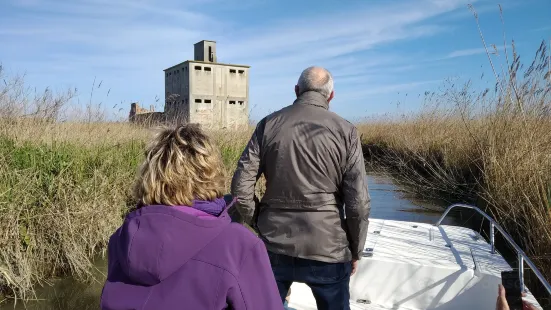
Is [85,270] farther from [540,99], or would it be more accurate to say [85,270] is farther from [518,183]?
[540,99]

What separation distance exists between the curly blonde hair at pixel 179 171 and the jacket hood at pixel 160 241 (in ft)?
0.21

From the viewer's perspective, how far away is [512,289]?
2520 millimetres

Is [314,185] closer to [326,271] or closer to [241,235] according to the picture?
[326,271]

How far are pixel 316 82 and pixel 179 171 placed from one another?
127 centimetres

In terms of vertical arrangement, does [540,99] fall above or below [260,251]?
above

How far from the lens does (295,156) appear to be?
7.32 feet

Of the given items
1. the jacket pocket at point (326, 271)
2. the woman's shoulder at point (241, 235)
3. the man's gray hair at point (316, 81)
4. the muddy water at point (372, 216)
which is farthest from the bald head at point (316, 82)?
the muddy water at point (372, 216)

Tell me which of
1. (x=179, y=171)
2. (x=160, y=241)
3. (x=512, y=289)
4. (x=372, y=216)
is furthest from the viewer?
(x=372, y=216)

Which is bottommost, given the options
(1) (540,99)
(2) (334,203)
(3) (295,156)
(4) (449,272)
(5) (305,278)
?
(4) (449,272)

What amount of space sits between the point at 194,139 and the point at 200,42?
20041 millimetres

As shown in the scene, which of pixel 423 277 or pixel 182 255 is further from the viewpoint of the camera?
pixel 423 277

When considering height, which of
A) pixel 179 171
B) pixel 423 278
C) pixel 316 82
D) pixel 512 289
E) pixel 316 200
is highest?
pixel 316 82

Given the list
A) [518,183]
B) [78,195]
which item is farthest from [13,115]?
[518,183]

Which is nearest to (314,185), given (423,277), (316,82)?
(316,82)
